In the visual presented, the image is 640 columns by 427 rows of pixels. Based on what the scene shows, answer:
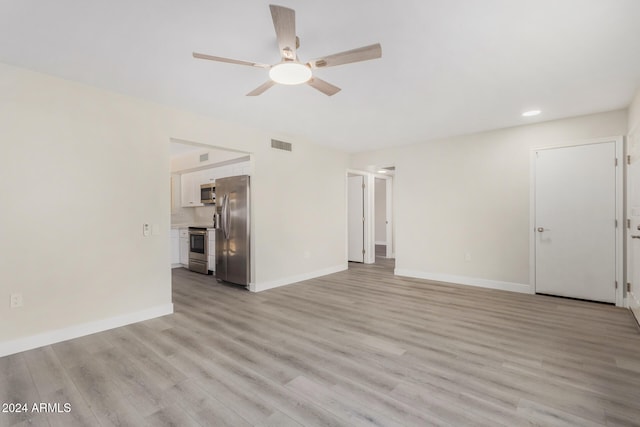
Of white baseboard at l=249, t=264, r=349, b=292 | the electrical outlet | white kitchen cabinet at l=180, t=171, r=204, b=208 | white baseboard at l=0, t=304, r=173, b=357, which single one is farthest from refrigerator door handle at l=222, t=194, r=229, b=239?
the electrical outlet

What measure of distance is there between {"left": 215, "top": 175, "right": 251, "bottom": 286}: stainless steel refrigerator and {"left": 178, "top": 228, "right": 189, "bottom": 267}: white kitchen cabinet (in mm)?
1604

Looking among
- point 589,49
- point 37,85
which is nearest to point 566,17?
point 589,49

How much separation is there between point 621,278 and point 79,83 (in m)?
6.77

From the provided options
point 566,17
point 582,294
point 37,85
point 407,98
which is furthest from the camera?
point 582,294

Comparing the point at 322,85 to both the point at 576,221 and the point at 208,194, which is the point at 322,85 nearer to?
the point at 576,221

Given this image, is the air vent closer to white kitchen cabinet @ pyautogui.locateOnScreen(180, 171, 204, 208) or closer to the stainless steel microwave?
the stainless steel microwave

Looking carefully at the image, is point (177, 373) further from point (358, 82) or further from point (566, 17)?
point (566, 17)

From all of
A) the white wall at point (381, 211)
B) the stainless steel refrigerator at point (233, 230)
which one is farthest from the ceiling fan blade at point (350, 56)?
the white wall at point (381, 211)

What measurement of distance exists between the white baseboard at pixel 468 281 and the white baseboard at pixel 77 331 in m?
4.13

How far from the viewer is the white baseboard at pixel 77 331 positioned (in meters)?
2.65

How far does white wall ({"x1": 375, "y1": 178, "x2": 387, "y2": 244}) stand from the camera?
437 inches

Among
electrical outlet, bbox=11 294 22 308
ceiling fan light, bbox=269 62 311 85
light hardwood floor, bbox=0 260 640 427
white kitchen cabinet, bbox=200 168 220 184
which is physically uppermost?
ceiling fan light, bbox=269 62 311 85

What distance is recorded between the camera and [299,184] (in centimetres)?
542

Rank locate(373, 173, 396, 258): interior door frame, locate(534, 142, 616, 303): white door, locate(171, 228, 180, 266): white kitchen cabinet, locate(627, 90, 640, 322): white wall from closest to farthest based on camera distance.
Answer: locate(627, 90, 640, 322): white wall → locate(534, 142, 616, 303): white door → locate(171, 228, 180, 266): white kitchen cabinet → locate(373, 173, 396, 258): interior door frame
